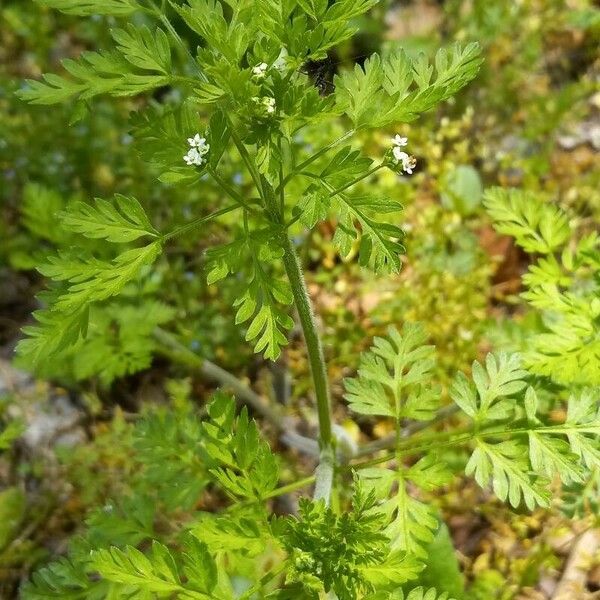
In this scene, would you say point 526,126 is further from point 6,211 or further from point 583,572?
point 6,211

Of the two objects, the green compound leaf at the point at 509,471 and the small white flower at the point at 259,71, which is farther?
the green compound leaf at the point at 509,471

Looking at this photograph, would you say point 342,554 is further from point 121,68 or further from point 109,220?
point 121,68

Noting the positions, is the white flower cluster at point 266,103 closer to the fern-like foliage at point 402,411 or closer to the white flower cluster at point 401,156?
the white flower cluster at point 401,156

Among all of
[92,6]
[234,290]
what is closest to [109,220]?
[92,6]

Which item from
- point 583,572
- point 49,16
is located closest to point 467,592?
point 583,572

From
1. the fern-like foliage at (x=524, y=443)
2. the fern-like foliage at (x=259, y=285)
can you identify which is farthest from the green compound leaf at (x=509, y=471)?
the fern-like foliage at (x=259, y=285)

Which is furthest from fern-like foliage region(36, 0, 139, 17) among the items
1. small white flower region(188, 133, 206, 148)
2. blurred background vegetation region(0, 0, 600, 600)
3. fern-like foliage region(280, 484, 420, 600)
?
fern-like foliage region(280, 484, 420, 600)
